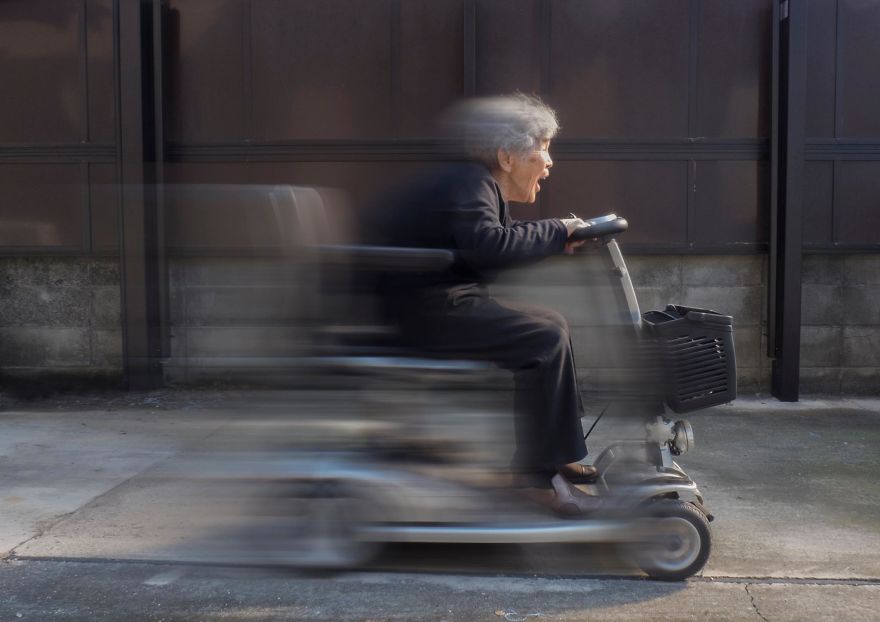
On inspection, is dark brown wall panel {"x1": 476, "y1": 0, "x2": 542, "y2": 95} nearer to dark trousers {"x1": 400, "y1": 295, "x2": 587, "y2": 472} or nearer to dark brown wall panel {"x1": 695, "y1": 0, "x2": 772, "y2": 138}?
dark brown wall panel {"x1": 695, "y1": 0, "x2": 772, "y2": 138}

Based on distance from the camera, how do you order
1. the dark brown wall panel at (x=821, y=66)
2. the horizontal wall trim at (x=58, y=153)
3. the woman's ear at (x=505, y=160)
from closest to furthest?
1. the woman's ear at (x=505, y=160)
2. the dark brown wall panel at (x=821, y=66)
3. the horizontal wall trim at (x=58, y=153)

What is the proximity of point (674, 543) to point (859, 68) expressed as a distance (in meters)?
4.87

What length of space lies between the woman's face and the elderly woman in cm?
3

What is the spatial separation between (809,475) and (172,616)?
3.46m

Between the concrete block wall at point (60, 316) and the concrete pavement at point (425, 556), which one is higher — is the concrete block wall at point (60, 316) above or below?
above

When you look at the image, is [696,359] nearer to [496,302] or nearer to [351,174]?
[496,302]

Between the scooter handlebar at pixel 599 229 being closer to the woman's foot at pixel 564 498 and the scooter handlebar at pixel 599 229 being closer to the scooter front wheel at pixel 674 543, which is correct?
the woman's foot at pixel 564 498

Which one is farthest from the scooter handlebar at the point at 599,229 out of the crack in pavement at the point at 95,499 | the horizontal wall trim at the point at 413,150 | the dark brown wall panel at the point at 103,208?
the dark brown wall panel at the point at 103,208

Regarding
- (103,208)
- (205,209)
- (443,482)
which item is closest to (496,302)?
(443,482)

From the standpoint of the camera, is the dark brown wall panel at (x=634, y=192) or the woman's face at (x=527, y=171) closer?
the woman's face at (x=527, y=171)

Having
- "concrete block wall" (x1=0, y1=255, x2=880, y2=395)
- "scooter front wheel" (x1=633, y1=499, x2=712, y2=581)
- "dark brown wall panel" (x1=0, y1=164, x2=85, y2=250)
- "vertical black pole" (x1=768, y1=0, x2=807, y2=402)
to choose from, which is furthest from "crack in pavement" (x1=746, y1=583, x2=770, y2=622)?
"dark brown wall panel" (x1=0, y1=164, x2=85, y2=250)

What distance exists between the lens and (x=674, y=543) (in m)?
3.62

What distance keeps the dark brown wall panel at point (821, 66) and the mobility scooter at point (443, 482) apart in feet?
13.3

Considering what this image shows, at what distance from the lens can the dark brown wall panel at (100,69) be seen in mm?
7164
